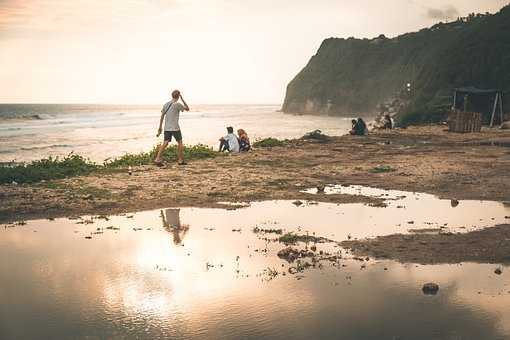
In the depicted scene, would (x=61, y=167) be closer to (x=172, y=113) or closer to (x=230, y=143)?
(x=172, y=113)

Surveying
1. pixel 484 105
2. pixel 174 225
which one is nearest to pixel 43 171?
pixel 174 225

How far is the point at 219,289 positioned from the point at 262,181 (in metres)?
7.90

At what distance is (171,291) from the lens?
18.7ft

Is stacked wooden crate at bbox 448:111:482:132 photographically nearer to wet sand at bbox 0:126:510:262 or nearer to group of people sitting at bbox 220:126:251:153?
wet sand at bbox 0:126:510:262

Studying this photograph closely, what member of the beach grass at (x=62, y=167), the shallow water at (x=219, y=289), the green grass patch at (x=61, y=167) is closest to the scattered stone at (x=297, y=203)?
the shallow water at (x=219, y=289)

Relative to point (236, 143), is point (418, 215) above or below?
below

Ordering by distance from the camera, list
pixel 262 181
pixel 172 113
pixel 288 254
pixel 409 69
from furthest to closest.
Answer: pixel 409 69 < pixel 172 113 < pixel 262 181 < pixel 288 254

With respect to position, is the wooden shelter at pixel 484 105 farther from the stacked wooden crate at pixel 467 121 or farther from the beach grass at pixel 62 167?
the beach grass at pixel 62 167

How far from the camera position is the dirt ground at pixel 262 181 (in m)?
10.9

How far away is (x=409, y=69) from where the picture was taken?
12388 cm

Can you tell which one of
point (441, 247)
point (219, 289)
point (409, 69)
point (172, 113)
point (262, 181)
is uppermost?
point (409, 69)

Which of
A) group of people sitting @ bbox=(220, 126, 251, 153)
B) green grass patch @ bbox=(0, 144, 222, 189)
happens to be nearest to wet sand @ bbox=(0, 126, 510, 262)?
green grass patch @ bbox=(0, 144, 222, 189)

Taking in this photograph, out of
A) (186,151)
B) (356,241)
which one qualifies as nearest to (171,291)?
(356,241)

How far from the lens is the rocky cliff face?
53.0 meters
